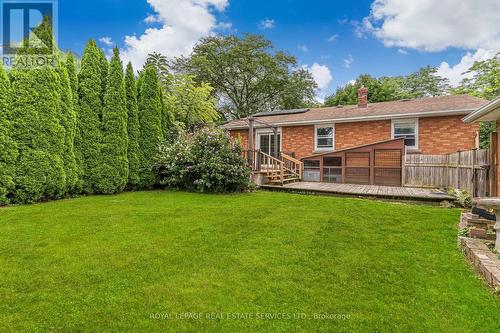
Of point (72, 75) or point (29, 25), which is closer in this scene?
point (29, 25)

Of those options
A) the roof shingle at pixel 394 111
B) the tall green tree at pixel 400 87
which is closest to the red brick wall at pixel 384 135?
the roof shingle at pixel 394 111

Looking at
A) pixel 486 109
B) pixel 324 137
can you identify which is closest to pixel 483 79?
pixel 324 137

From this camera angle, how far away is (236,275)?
9.96 ft

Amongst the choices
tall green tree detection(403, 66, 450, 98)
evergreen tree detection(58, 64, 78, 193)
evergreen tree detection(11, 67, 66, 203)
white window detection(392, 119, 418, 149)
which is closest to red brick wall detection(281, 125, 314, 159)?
white window detection(392, 119, 418, 149)

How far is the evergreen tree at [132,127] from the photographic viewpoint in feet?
30.4

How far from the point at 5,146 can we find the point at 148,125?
406cm

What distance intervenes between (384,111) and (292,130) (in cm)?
450

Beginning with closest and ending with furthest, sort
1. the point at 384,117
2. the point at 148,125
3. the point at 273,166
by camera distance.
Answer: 1. the point at 148,125
2. the point at 273,166
3. the point at 384,117

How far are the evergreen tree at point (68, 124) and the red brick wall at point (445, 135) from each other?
12.9 metres

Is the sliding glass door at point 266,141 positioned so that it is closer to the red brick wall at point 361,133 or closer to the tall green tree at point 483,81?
the red brick wall at point 361,133

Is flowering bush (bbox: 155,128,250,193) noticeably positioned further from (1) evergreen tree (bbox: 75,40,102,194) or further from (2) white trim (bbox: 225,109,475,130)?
(2) white trim (bbox: 225,109,475,130)

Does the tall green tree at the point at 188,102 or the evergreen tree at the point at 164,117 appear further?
the tall green tree at the point at 188,102

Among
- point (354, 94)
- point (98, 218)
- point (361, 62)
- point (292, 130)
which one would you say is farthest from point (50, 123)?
point (354, 94)

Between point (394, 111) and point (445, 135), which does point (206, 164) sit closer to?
point (394, 111)
